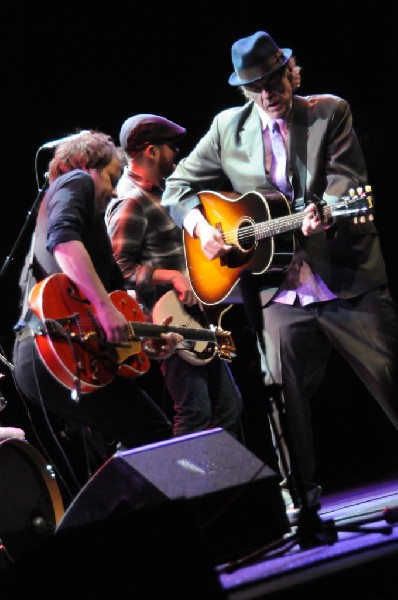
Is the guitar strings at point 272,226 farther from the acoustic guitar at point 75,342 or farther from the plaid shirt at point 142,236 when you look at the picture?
the acoustic guitar at point 75,342

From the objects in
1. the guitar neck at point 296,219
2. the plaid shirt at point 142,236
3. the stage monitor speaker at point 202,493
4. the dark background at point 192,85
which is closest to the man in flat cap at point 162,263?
the plaid shirt at point 142,236

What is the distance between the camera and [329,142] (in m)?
4.10

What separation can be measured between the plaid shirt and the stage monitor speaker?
155 cm

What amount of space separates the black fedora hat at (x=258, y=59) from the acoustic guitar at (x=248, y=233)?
0.57m

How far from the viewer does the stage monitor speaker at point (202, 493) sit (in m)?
3.06

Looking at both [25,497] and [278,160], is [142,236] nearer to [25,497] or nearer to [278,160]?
[278,160]

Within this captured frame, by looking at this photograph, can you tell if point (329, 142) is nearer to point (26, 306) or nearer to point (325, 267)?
point (325, 267)

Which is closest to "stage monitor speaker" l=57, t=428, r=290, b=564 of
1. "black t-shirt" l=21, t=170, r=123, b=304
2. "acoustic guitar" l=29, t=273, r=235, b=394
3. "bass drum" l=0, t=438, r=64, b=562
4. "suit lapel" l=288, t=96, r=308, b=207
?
"acoustic guitar" l=29, t=273, r=235, b=394

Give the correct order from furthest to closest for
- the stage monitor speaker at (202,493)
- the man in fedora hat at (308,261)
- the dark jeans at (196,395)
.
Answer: the dark jeans at (196,395)
the man in fedora hat at (308,261)
the stage monitor speaker at (202,493)

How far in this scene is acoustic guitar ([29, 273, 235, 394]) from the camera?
3609 millimetres

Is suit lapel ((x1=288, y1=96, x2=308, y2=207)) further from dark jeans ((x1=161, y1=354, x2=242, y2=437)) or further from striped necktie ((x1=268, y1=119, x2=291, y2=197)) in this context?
dark jeans ((x1=161, y1=354, x2=242, y2=437))

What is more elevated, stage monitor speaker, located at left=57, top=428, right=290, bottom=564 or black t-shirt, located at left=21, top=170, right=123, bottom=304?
black t-shirt, located at left=21, top=170, right=123, bottom=304

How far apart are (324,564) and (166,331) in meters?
1.85

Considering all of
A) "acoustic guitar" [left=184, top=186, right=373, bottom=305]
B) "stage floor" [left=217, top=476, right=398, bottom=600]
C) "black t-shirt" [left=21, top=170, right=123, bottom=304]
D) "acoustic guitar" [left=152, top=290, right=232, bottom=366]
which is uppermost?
"black t-shirt" [left=21, top=170, right=123, bottom=304]
